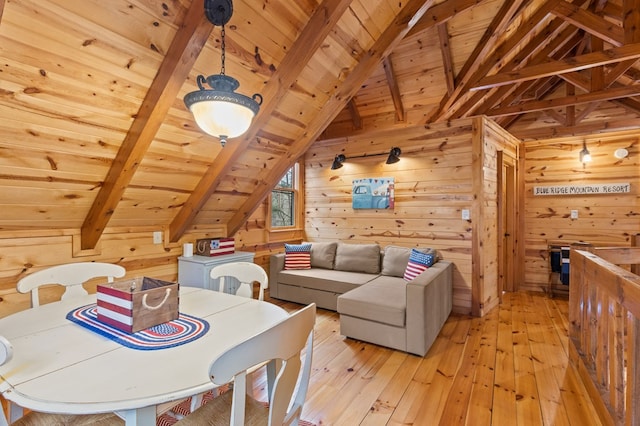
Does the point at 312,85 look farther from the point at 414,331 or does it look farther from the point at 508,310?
the point at 508,310

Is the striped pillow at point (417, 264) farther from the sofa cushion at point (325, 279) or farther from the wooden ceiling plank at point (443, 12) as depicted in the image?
the wooden ceiling plank at point (443, 12)

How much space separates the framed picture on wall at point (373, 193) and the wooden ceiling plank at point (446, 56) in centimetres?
145

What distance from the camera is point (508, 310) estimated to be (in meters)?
4.14

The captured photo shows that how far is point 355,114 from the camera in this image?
5.33 meters

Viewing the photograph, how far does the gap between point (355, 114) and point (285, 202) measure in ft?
6.16

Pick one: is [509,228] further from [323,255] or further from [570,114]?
[323,255]

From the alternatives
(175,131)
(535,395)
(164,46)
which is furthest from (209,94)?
(535,395)

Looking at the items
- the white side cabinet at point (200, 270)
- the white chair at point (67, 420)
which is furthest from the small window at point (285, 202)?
the white chair at point (67, 420)

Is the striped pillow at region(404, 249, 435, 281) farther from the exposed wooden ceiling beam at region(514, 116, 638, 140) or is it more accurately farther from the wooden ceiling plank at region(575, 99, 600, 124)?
the wooden ceiling plank at region(575, 99, 600, 124)

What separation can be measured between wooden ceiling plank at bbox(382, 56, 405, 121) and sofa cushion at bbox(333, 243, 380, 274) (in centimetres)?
213

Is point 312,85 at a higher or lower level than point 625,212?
higher

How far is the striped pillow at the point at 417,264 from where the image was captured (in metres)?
3.62

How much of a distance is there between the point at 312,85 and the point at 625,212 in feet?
16.0

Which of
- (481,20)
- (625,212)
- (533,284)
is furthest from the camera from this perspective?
(533,284)
